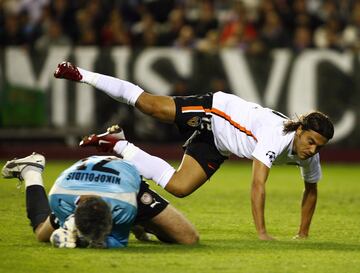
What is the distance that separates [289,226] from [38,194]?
9.32ft

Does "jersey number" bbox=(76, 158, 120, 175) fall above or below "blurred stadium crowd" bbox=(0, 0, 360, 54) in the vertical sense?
below

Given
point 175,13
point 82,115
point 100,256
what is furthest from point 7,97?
A: point 100,256

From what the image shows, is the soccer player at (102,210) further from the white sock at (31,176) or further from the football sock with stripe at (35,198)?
the white sock at (31,176)

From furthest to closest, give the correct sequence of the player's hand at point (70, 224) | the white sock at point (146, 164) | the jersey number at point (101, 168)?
the white sock at point (146, 164)
the jersey number at point (101, 168)
the player's hand at point (70, 224)

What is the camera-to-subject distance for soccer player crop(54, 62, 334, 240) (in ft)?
26.4

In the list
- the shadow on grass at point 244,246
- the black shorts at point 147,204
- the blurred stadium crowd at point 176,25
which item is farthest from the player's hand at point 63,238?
the blurred stadium crowd at point 176,25

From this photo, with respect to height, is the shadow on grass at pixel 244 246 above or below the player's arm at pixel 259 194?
below

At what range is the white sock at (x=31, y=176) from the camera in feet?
27.4

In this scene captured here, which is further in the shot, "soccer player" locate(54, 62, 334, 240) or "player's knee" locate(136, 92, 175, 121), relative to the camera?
"player's knee" locate(136, 92, 175, 121)

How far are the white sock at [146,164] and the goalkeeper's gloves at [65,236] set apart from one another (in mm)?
1194

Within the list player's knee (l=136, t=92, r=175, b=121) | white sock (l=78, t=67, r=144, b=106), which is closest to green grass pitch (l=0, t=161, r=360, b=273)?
→ player's knee (l=136, t=92, r=175, b=121)

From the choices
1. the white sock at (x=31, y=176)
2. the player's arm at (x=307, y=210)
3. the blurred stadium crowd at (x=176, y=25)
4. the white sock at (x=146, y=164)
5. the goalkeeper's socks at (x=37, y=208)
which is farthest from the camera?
the blurred stadium crowd at (x=176, y=25)

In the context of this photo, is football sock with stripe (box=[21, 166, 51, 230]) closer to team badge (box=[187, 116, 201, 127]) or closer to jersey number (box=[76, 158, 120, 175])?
jersey number (box=[76, 158, 120, 175])

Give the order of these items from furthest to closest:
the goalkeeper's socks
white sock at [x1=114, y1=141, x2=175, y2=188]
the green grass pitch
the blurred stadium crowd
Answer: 1. the blurred stadium crowd
2. white sock at [x1=114, y1=141, x2=175, y2=188]
3. the goalkeeper's socks
4. the green grass pitch
